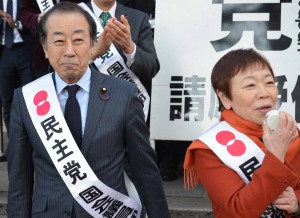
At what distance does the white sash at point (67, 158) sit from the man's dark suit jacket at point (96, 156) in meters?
0.03

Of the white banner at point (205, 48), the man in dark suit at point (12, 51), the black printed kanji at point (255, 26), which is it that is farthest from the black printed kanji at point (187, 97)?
the man in dark suit at point (12, 51)

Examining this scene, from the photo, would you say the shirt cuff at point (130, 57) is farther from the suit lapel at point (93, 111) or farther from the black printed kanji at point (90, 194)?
the black printed kanji at point (90, 194)

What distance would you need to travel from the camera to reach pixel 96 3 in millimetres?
4488

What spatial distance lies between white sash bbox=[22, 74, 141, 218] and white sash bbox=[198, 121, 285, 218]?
21.6 inches

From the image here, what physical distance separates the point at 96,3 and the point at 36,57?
1271mm

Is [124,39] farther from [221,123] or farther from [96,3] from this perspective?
[221,123]

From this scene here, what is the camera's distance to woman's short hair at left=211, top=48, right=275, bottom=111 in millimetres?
2785

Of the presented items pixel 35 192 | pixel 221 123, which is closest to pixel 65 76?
pixel 35 192

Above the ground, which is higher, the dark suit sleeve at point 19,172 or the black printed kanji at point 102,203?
the dark suit sleeve at point 19,172

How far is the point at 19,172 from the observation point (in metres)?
3.09

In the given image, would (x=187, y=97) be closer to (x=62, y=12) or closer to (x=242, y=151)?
(x=62, y=12)

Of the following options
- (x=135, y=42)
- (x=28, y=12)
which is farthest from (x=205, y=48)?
A: (x=28, y=12)

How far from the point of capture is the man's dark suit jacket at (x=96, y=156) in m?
3.00

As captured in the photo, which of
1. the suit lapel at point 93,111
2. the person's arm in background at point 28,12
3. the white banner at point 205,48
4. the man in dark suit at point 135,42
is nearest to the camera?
the suit lapel at point 93,111
